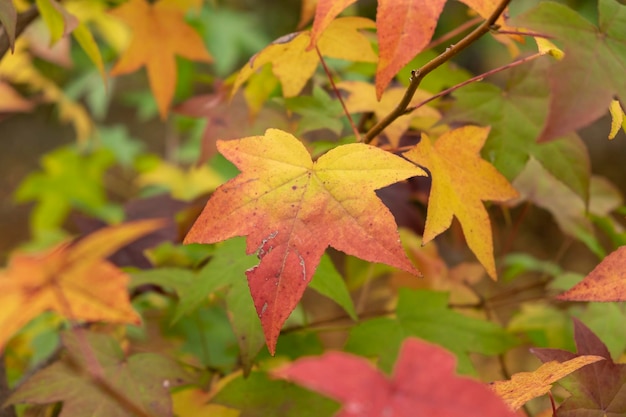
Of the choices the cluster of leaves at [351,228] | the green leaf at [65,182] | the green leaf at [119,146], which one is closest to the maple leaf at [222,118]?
the cluster of leaves at [351,228]

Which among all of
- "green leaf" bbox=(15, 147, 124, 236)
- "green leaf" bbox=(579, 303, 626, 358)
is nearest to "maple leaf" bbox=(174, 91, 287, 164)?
"green leaf" bbox=(579, 303, 626, 358)

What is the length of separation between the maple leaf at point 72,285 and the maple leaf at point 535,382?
29cm

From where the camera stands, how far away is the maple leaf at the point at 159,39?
0.96 meters

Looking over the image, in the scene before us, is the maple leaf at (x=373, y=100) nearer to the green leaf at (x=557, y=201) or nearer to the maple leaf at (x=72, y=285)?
the green leaf at (x=557, y=201)

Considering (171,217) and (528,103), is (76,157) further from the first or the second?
(528,103)

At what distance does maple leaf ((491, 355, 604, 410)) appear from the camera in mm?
466

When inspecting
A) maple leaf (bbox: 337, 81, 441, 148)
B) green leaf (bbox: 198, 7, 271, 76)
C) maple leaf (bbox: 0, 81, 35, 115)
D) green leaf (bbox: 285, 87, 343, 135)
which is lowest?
green leaf (bbox: 198, 7, 271, 76)

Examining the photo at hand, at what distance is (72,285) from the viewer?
1.63 ft

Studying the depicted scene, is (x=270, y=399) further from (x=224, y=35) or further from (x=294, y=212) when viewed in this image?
(x=224, y=35)

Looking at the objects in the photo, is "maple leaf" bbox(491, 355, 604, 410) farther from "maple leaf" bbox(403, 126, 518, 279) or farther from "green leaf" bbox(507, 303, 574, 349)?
"green leaf" bbox(507, 303, 574, 349)

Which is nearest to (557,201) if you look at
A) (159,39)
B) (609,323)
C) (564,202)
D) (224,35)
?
(564,202)

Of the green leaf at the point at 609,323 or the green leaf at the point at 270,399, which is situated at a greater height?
the green leaf at the point at 609,323

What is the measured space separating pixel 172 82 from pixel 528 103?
50cm

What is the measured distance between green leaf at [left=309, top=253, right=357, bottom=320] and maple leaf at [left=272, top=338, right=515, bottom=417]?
30cm
